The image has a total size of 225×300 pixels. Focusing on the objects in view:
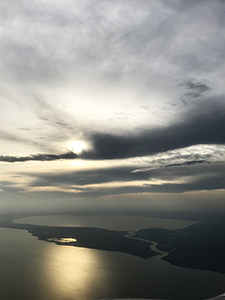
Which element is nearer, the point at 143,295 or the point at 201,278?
the point at 143,295

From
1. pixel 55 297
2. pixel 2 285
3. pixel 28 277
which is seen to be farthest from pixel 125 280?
pixel 2 285

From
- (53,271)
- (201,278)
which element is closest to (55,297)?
(53,271)

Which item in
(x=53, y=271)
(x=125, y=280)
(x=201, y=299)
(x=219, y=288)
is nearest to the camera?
(x=201, y=299)

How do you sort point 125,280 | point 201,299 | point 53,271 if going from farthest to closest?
1. point 53,271
2. point 125,280
3. point 201,299

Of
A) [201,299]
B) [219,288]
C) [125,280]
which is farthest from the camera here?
[125,280]

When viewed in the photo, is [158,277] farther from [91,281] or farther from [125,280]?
[91,281]

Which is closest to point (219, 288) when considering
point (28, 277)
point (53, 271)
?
point (53, 271)

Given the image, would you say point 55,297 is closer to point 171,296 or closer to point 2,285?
point 2,285

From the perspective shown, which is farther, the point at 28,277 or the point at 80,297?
the point at 28,277
